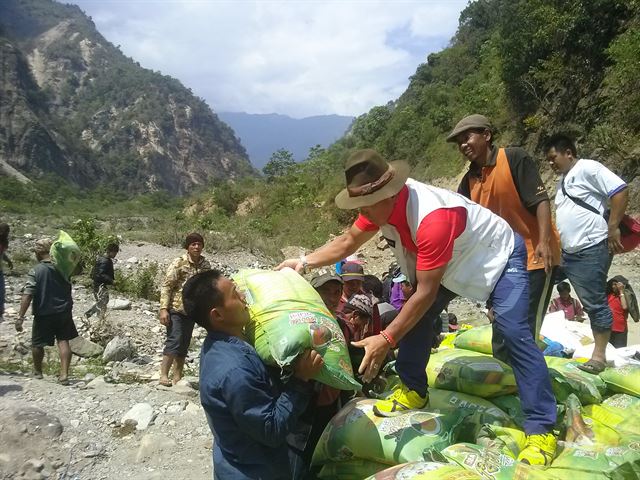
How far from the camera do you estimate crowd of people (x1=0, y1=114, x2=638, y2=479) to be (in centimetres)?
204

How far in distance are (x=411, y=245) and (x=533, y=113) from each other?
15176mm

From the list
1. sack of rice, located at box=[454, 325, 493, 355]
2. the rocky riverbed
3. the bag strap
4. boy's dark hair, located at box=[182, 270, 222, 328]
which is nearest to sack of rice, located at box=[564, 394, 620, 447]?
sack of rice, located at box=[454, 325, 493, 355]

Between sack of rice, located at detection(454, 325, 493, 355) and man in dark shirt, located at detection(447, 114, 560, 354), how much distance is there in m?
0.68

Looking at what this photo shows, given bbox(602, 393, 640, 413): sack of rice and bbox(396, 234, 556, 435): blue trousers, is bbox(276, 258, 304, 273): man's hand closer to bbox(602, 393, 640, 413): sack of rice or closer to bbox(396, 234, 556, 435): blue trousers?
bbox(396, 234, 556, 435): blue trousers

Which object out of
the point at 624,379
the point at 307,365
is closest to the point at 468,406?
the point at 624,379

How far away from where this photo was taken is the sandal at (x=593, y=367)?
3318mm

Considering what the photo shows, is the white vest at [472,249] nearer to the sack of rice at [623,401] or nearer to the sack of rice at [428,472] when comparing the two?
the sack of rice at [428,472]

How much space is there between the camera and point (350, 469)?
2.59m

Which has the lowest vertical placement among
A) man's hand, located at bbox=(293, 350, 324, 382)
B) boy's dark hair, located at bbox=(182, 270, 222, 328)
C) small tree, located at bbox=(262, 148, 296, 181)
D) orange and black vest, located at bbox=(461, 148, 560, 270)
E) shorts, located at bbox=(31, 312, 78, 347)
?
shorts, located at bbox=(31, 312, 78, 347)

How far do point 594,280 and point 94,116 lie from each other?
102831 millimetres

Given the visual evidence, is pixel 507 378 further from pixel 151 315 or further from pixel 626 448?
pixel 151 315

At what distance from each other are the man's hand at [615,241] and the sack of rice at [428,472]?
6.34ft

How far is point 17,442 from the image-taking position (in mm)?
3193

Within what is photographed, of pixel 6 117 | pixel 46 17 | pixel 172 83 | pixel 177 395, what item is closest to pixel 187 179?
pixel 172 83
